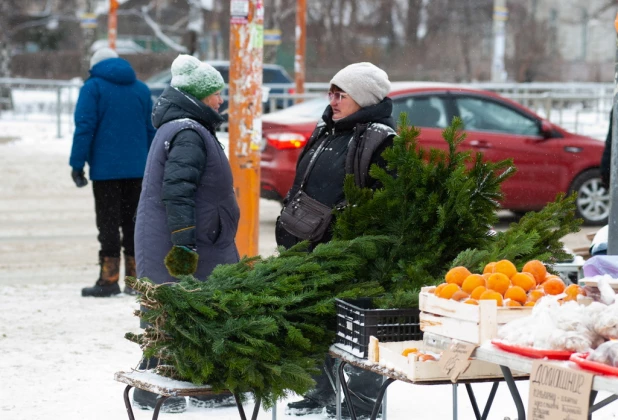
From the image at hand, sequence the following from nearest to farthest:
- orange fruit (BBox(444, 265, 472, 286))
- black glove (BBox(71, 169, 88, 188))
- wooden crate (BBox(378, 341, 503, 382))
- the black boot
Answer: wooden crate (BBox(378, 341, 503, 382)) < orange fruit (BBox(444, 265, 472, 286)) < the black boot < black glove (BBox(71, 169, 88, 188))

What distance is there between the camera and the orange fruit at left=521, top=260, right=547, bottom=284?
4.21m

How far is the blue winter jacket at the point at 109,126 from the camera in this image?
327 inches

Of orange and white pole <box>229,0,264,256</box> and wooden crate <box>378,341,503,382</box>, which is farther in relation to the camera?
orange and white pole <box>229,0,264,256</box>

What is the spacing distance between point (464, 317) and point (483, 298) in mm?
128

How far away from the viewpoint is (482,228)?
4781 millimetres

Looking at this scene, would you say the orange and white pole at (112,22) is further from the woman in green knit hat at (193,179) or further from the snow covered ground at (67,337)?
the woman in green knit hat at (193,179)

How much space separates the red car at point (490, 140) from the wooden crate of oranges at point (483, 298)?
7590 millimetres

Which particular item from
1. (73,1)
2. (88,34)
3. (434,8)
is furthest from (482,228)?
(73,1)

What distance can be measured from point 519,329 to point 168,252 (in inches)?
93.1

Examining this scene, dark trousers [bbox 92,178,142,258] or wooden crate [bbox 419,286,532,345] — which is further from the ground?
wooden crate [bbox 419,286,532,345]

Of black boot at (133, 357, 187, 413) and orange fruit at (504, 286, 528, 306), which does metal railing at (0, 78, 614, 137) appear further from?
orange fruit at (504, 286, 528, 306)

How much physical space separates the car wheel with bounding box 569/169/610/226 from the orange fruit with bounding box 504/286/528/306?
30.9 ft

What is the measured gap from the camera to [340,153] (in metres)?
5.45

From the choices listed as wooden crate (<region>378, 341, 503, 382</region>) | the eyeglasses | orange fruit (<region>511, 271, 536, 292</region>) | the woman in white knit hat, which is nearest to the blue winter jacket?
the woman in white knit hat
